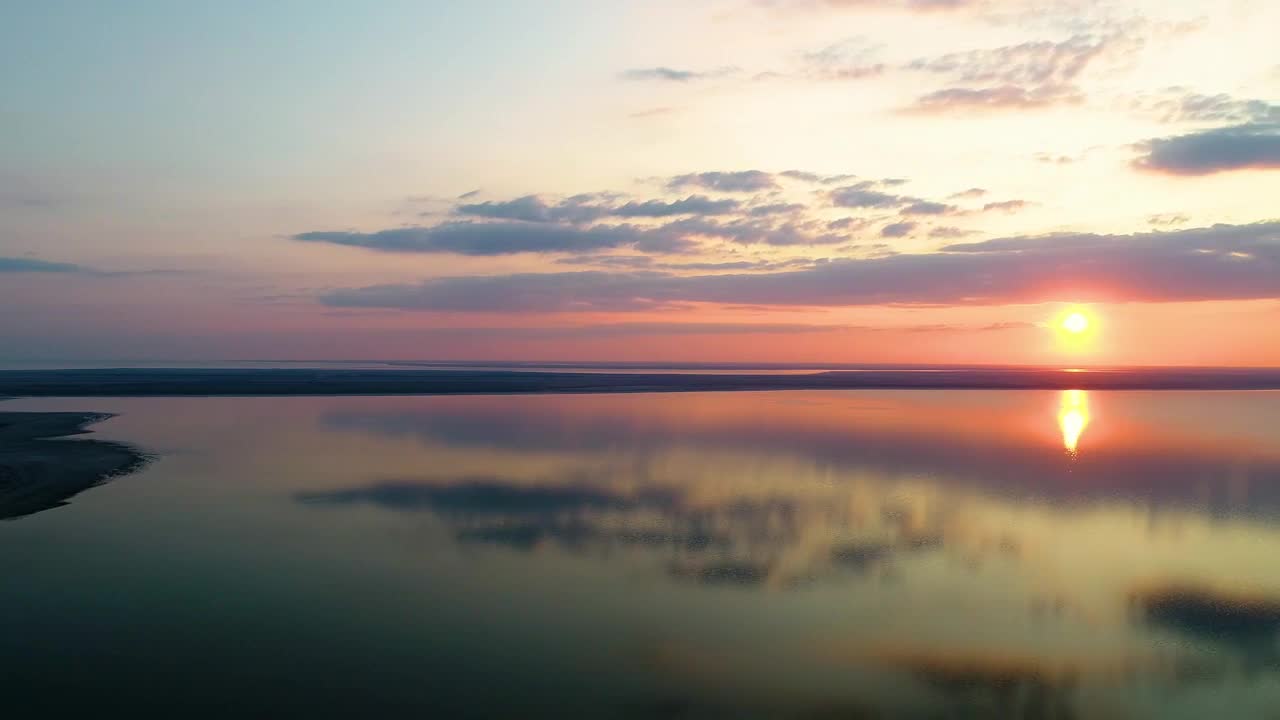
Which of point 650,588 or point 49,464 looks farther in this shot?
point 49,464

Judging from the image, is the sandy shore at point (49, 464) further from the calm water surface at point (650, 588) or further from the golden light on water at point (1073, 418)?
the golden light on water at point (1073, 418)

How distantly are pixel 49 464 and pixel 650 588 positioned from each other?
26093 mm

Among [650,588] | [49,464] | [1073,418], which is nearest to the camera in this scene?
[650,588]

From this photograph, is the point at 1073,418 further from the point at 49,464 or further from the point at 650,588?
the point at 49,464

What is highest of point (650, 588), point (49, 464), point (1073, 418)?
point (49, 464)

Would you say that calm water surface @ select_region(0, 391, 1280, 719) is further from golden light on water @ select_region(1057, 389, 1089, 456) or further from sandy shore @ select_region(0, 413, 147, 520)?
golden light on water @ select_region(1057, 389, 1089, 456)

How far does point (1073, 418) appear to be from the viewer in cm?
5766

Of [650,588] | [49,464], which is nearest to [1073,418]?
[650,588]

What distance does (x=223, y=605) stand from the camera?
51.1ft

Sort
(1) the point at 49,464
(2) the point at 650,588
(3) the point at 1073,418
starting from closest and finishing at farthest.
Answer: (2) the point at 650,588 < (1) the point at 49,464 < (3) the point at 1073,418

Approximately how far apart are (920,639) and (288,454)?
29179 millimetres

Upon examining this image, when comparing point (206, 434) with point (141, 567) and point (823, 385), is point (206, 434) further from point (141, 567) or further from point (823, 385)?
point (823, 385)

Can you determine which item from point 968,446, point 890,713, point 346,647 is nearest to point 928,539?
point 890,713

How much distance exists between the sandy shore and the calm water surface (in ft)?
4.17
